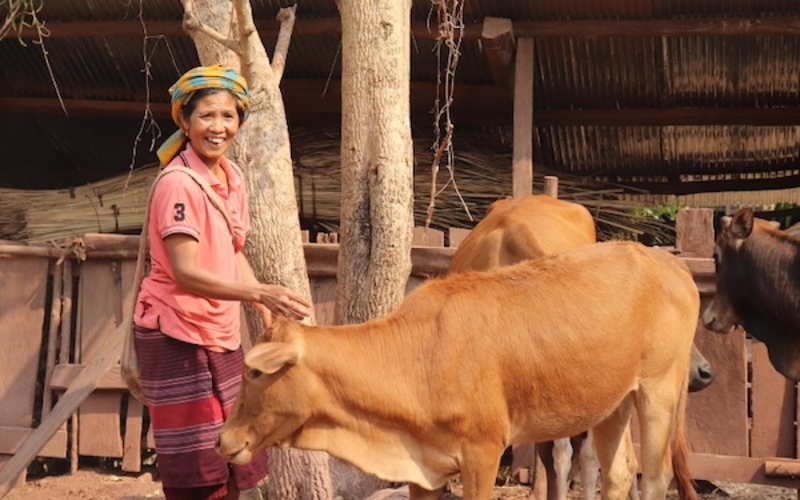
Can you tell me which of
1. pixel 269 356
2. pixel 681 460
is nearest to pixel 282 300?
pixel 269 356

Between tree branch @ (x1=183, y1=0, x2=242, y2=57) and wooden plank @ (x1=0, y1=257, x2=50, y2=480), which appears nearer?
tree branch @ (x1=183, y1=0, x2=242, y2=57)

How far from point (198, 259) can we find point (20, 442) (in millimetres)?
4382

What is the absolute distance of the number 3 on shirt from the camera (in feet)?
16.0

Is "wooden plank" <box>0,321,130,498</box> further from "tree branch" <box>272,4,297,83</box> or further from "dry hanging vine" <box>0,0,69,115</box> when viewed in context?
"tree branch" <box>272,4,297,83</box>

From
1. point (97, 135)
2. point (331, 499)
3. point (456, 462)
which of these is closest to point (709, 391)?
point (331, 499)

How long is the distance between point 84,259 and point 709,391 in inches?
171

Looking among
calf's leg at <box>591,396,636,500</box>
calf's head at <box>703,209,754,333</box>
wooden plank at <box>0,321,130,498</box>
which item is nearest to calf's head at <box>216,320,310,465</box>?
calf's leg at <box>591,396,636,500</box>

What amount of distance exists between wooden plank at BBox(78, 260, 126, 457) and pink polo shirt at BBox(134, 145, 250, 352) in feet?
12.1

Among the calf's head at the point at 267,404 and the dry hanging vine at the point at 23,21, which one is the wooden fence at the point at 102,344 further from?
the calf's head at the point at 267,404

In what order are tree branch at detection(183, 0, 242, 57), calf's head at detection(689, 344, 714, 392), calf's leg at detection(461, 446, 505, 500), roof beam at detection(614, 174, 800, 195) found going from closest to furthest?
1. calf's leg at detection(461, 446, 505, 500)
2. tree branch at detection(183, 0, 242, 57)
3. calf's head at detection(689, 344, 714, 392)
4. roof beam at detection(614, 174, 800, 195)

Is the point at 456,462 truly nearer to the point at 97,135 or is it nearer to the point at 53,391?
the point at 53,391

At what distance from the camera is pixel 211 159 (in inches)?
202

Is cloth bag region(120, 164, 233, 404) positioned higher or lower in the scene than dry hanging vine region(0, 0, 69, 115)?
lower

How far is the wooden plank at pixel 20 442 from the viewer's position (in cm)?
877
